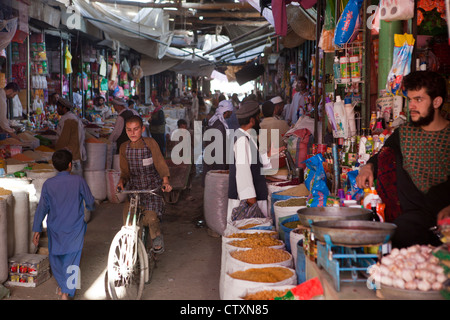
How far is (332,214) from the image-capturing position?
3.07m

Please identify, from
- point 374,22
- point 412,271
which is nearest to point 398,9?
point 374,22

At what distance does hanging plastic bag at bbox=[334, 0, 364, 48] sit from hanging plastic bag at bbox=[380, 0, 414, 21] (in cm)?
100

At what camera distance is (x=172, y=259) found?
573cm

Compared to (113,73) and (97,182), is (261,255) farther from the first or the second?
(113,73)

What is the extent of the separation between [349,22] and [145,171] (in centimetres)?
232

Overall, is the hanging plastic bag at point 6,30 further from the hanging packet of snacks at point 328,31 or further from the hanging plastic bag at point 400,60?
the hanging plastic bag at point 400,60

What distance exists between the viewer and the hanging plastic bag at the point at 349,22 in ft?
15.6

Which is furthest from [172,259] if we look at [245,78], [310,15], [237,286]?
[245,78]

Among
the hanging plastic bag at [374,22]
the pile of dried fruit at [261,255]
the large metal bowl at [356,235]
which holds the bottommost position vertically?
the pile of dried fruit at [261,255]

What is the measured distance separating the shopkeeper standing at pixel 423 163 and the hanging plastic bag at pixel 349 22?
6.20 feet

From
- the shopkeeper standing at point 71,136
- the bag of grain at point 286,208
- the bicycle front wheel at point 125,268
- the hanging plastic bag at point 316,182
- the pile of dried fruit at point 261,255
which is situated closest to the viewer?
the pile of dried fruit at point 261,255

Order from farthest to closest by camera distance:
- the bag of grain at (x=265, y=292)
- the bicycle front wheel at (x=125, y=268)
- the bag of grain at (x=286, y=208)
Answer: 1. the bag of grain at (x=286, y=208)
2. the bicycle front wheel at (x=125, y=268)
3. the bag of grain at (x=265, y=292)

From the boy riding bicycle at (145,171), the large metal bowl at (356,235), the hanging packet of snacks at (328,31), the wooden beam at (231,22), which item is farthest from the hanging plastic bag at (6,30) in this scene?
the wooden beam at (231,22)
